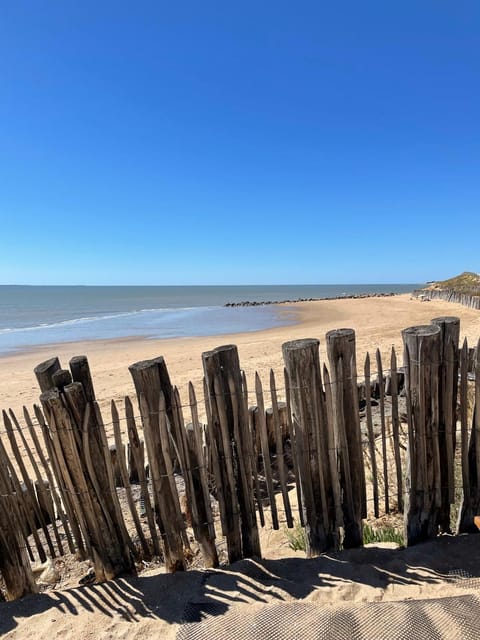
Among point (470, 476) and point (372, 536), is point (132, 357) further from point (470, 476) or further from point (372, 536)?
point (470, 476)

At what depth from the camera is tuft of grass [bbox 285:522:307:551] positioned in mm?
3154

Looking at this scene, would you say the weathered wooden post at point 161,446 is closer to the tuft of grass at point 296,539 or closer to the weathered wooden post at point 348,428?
the tuft of grass at point 296,539

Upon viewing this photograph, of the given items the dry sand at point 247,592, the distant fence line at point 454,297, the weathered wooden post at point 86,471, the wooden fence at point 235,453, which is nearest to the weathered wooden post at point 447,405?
the wooden fence at point 235,453

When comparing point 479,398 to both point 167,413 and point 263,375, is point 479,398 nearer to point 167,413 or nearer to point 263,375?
point 167,413

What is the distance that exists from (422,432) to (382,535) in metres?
0.95

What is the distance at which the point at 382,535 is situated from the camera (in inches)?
123

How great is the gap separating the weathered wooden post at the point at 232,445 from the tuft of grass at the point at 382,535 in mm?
884

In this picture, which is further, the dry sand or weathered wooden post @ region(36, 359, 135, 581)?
weathered wooden post @ region(36, 359, 135, 581)

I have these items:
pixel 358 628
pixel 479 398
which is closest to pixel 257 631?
pixel 358 628

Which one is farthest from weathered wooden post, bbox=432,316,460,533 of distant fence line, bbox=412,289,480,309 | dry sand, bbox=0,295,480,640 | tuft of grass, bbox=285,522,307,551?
distant fence line, bbox=412,289,480,309

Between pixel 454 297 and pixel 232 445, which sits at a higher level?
pixel 454 297

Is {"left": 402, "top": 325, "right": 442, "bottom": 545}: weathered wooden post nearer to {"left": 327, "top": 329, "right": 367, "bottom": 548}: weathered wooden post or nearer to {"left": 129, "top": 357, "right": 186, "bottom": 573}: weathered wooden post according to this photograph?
{"left": 327, "top": 329, "right": 367, "bottom": 548}: weathered wooden post

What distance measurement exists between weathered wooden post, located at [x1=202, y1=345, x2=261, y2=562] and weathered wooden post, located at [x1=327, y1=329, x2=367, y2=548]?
0.64 meters

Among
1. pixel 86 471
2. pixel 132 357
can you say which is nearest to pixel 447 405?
pixel 86 471
